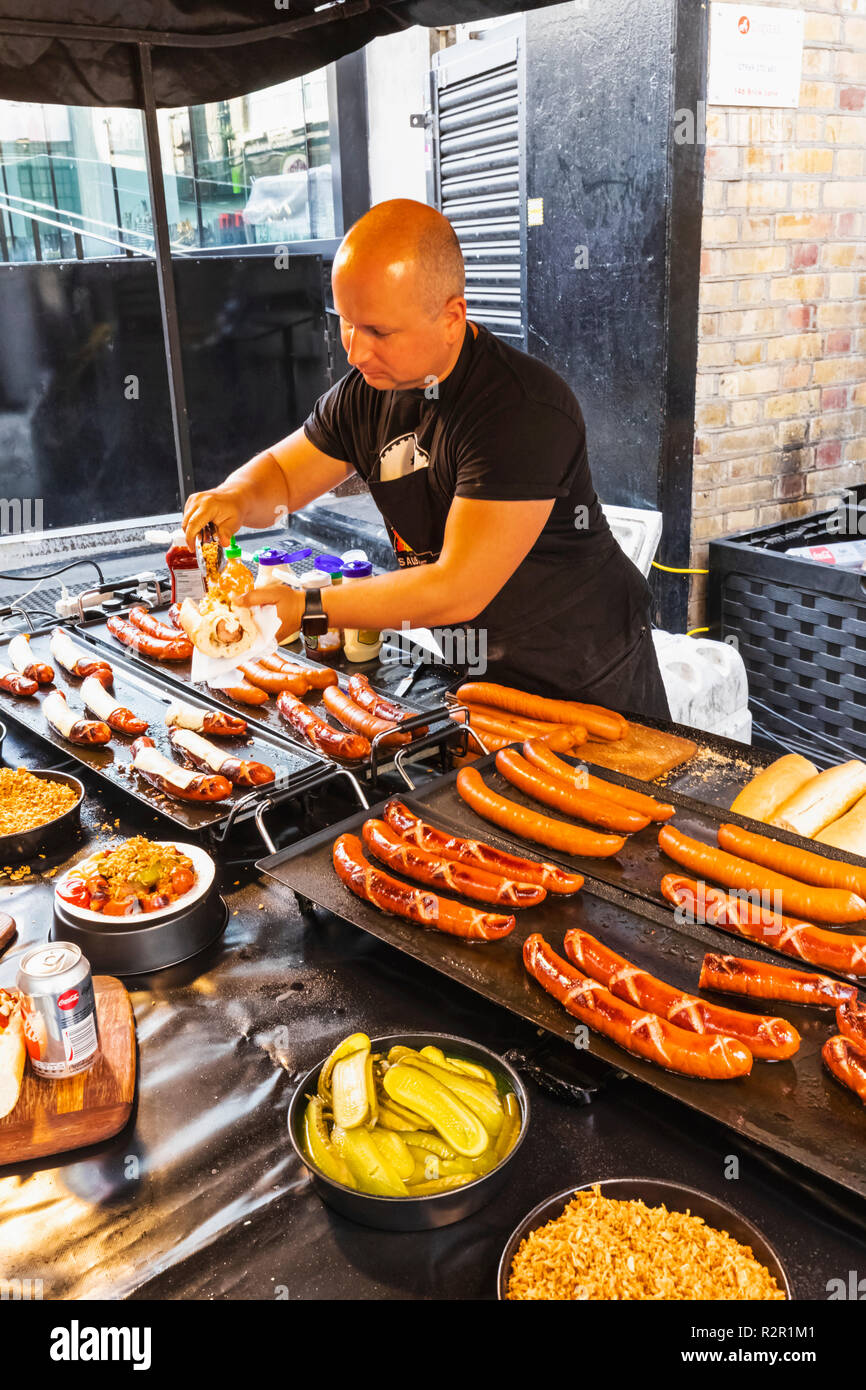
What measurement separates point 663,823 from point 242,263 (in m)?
7.53

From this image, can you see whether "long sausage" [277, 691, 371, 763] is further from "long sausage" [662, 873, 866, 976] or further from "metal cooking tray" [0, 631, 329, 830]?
"long sausage" [662, 873, 866, 976]

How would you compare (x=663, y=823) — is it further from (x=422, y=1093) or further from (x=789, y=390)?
(x=789, y=390)

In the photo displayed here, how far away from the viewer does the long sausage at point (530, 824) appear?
8.30ft

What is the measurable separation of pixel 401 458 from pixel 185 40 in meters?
2.10

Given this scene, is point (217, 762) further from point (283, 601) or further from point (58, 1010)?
point (58, 1010)

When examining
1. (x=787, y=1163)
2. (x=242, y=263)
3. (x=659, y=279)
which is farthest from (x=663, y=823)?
(x=242, y=263)

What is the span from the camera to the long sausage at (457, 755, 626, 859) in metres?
2.53

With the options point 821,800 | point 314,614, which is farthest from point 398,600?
point 821,800

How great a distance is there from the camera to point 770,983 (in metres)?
2.03

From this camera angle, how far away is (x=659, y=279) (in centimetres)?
540

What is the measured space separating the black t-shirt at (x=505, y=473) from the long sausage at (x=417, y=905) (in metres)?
1.17

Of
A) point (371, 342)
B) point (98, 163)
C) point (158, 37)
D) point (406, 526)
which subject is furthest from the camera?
point (98, 163)

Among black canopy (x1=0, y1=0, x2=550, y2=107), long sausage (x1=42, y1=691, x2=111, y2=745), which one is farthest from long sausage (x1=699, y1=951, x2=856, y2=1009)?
black canopy (x1=0, y1=0, x2=550, y2=107)
